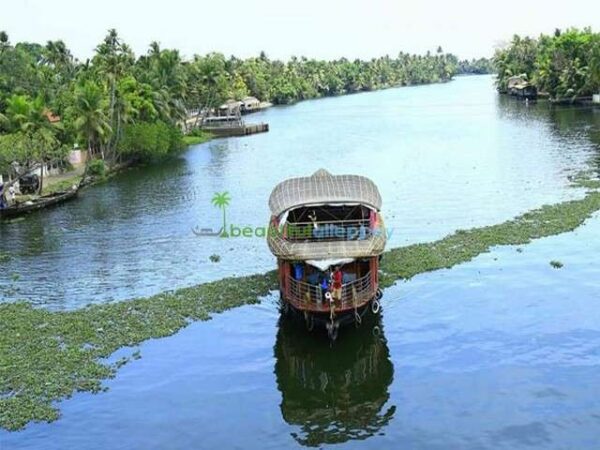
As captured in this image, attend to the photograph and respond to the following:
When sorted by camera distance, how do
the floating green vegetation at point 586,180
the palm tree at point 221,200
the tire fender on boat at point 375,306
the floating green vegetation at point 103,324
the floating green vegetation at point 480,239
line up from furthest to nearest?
the palm tree at point 221,200, the floating green vegetation at point 586,180, the floating green vegetation at point 480,239, the tire fender on boat at point 375,306, the floating green vegetation at point 103,324

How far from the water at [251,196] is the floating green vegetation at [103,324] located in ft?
6.50

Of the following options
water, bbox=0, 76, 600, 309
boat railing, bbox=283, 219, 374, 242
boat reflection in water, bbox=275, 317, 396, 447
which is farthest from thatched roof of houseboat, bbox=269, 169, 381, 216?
boat reflection in water, bbox=275, 317, 396, 447

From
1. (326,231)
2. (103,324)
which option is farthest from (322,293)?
(103,324)

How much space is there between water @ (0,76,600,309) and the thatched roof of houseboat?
16.1ft

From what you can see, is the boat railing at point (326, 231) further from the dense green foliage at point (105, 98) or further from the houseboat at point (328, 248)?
the dense green foliage at point (105, 98)

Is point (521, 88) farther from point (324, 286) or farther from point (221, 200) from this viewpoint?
point (324, 286)

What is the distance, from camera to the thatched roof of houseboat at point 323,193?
3025cm

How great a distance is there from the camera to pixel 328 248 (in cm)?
2728

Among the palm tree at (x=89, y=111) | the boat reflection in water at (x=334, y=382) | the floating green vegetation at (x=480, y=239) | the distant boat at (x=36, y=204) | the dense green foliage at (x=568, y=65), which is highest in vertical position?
the dense green foliage at (x=568, y=65)

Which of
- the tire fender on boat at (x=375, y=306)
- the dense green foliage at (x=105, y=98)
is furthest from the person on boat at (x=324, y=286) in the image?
the dense green foliage at (x=105, y=98)

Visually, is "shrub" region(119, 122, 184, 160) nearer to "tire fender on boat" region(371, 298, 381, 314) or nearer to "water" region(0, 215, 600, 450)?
"water" region(0, 215, 600, 450)

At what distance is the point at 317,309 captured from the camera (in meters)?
26.2

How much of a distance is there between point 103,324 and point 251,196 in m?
28.3

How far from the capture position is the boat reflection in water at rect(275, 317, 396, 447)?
68.7ft
